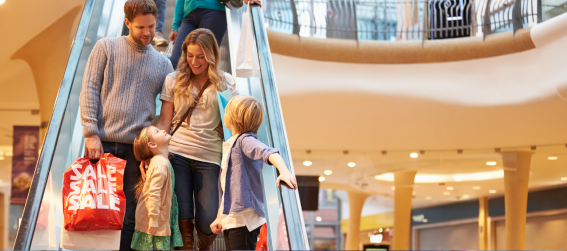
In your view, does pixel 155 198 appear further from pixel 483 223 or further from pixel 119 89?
pixel 483 223

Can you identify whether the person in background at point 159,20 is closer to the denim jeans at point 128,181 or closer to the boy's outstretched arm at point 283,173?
the denim jeans at point 128,181

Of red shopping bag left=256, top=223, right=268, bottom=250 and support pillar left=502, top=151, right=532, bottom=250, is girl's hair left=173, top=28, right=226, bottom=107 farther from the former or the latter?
support pillar left=502, top=151, right=532, bottom=250

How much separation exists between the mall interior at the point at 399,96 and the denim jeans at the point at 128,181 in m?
3.42

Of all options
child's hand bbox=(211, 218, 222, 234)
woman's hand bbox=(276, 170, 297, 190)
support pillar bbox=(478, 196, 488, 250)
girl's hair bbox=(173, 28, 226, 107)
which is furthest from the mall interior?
woman's hand bbox=(276, 170, 297, 190)

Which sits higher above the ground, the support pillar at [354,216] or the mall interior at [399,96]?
the mall interior at [399,96]

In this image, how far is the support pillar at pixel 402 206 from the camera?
14086mm

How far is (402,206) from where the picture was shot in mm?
14773

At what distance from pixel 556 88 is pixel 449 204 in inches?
334

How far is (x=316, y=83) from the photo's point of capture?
34.8 ft

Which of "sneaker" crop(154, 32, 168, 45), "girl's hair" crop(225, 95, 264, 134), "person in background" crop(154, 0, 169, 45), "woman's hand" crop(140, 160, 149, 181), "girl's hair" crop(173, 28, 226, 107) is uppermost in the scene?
"person in background" crop(154, 0, 169, 45)

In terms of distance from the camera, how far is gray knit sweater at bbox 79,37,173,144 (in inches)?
111

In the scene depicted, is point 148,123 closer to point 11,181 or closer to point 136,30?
point 136,30

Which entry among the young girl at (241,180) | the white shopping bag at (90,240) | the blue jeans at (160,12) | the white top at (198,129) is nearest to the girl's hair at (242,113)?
the young girl at (241,180)

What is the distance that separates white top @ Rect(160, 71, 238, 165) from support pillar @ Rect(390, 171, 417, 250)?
37.3 ft
